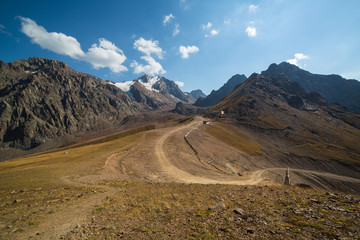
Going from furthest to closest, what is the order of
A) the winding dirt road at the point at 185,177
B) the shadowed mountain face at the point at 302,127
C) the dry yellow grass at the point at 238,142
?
the shadowed mountain face at the point at 302,127, the dry yellow grass at the point at 238,142, the winding dirt road at the point at 185,177

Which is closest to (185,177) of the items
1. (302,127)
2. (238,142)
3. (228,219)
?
(228,219)

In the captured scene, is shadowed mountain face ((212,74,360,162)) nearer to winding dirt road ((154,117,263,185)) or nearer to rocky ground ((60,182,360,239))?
winding dirt road ((154,117,263,185))

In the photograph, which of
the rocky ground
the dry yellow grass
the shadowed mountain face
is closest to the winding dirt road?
the rocky ground

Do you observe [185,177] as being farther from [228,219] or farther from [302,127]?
[302,127]

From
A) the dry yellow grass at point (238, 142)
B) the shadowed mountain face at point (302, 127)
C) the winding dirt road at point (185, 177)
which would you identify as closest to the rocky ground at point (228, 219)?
the winding dirt road at point (185, 177)

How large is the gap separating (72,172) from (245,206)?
26.5m

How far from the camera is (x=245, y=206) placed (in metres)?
12.4

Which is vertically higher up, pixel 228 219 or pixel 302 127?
A: pixel 228 219

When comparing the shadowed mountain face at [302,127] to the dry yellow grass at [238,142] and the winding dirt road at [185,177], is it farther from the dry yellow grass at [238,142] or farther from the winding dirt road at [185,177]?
the winding dirt road at [185,177]

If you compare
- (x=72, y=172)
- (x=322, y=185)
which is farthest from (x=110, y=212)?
(x=322, y=185)

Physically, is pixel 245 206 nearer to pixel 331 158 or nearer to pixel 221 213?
pixel 221 213

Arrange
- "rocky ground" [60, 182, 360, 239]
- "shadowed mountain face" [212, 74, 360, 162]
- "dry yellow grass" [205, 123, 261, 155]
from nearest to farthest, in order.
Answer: "rocky ground" [60, 182, 360, 239]
"dry yellow grass" [205, 123, 261, 155]
"shadowed mountain face" [212, 74, 360, 162]

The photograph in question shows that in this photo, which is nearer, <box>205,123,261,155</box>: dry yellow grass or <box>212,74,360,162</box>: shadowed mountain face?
Result: <box>205,123,261,155</box>: dry yellow grass

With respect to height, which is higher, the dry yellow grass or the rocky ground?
the rocky ground
